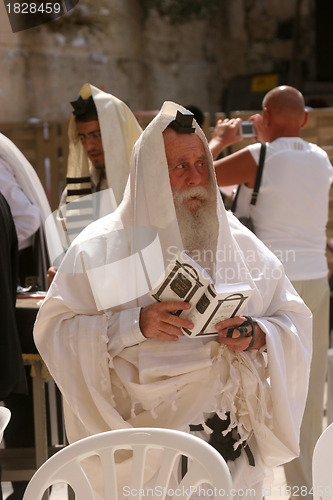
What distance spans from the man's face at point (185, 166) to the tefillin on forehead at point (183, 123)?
0.02 meters

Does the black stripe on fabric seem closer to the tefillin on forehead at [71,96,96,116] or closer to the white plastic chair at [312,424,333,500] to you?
the tefillin on forehead at [71,96,96,116]

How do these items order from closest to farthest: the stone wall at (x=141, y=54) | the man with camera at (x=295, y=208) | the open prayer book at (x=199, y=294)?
the open prayer book at (x=199, y=294), the man with camera at (x=295, y=208), the stone wall at (x=141, y=54)

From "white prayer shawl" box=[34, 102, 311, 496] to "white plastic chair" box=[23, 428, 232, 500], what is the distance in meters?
0.38

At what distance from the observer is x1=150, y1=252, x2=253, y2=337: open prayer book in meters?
2.35

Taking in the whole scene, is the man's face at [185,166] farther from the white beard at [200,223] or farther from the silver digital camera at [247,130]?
the silver digital camera at [247,130]

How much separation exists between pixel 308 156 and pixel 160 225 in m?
1.65

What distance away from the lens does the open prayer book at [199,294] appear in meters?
2.35

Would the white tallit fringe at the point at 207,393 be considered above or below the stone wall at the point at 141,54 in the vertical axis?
below

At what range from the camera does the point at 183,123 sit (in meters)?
2.66

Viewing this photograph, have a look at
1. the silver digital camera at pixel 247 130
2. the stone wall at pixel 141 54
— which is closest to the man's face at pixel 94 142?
Answer: the silver digital camera at pixel 247 130

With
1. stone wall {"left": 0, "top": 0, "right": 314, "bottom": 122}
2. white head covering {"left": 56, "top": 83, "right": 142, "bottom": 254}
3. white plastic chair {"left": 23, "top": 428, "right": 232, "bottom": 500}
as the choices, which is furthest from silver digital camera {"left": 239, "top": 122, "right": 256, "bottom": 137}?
stone wall {"left": 0, "top": 0, "right": 314, "bottom": 122}

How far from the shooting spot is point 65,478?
83.4 inches

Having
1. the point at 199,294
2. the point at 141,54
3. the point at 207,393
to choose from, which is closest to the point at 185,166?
the point at 199,294

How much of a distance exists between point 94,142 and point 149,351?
181 cm
